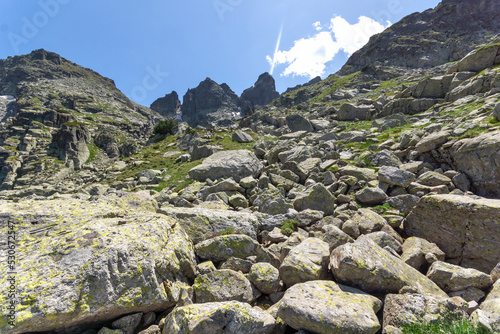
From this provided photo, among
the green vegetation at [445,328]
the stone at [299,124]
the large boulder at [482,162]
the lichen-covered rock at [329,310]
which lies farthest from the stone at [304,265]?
the stone at [299,124]

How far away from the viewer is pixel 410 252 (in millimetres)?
8266

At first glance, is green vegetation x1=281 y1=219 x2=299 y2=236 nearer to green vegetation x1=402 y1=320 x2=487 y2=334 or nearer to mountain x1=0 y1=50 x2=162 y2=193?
green vegetation x1=402 y1=320 x2=487 y2=334

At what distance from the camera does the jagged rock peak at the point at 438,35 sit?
14075 cm

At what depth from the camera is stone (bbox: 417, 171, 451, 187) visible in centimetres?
1252

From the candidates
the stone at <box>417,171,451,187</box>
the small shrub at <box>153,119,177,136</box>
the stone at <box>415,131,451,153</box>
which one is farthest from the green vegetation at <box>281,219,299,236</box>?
the small shrub at <box>153,119,177,136</box>

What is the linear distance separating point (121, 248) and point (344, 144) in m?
24.9

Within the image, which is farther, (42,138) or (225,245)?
(42,138)

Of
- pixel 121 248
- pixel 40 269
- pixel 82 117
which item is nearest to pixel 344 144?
pixel 121 248

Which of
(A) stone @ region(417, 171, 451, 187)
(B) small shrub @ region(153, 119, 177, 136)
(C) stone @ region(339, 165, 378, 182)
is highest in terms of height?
(B) small shrub @ region(153, 119, 177, 136)

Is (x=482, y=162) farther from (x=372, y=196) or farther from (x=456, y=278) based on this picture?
(x=456, y=278)

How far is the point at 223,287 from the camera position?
270 inches

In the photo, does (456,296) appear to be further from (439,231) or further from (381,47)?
(381,47)

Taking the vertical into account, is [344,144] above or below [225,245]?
above

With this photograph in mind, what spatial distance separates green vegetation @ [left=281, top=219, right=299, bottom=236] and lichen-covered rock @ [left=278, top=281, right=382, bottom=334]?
4339 mm
